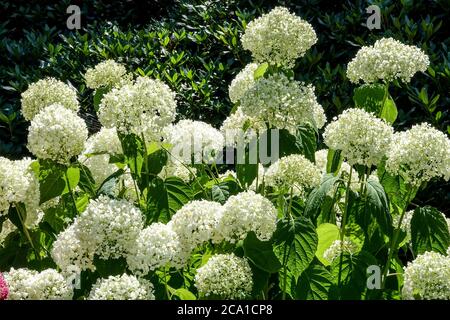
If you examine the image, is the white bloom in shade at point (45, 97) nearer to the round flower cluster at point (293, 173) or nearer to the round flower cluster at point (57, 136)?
the round flower cluster at point (57, 136)

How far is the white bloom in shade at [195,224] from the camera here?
2.42 m

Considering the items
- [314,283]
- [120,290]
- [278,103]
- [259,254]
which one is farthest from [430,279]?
[120,290]

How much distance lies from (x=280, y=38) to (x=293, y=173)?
0.55 m

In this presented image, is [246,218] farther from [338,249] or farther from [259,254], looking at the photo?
[338,249]

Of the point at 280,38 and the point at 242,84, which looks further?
the point at 242,84

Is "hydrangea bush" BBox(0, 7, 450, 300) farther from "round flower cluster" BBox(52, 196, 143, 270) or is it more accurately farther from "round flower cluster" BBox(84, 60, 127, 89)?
"round flower cluster" BBox(84, 60, 127, 89)

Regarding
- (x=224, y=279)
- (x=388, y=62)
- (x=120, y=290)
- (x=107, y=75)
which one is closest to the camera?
(x=120, y=290)

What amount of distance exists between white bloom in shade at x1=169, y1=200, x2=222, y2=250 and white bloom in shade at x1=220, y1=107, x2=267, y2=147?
52cm

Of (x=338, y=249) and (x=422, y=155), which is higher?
(x=422, y=155)

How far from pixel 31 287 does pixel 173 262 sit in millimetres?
425

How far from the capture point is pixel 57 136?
2682mm

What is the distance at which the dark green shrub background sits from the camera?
516cm

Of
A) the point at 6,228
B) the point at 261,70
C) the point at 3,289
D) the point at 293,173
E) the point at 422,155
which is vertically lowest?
the point at 6,228
